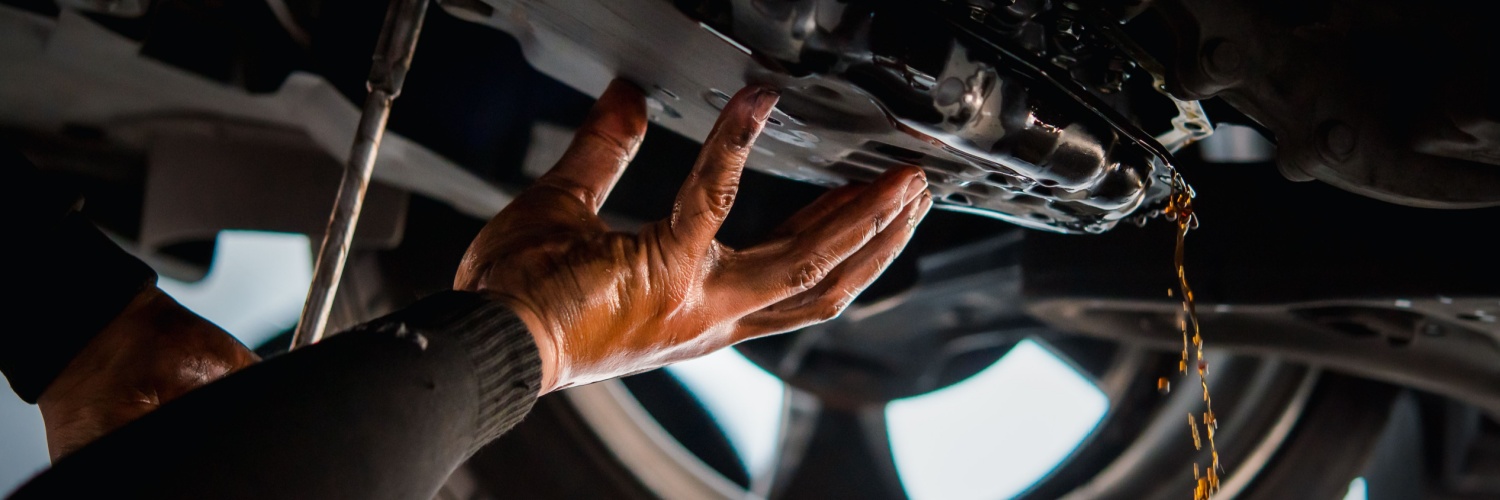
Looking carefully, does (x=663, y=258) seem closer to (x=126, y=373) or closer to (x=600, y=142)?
(x=600, y=142)

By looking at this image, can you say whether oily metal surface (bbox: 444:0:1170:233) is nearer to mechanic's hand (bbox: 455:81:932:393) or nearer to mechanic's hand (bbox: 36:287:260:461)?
mechanic's hand (bbox: 455:81:932:393)

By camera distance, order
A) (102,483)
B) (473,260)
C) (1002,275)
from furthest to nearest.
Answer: (1002,275) → (473,260) → (102,483)

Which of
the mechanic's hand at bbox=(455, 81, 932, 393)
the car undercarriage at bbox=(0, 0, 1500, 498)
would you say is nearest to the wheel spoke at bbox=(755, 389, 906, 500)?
the car undercarriage at bbox=(0, 0, 1500, 498)

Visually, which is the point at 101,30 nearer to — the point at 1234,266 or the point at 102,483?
the point at 102,483

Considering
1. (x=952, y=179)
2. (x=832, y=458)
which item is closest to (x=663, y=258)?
(x=952, y=179)

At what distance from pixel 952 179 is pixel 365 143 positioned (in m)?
0.47

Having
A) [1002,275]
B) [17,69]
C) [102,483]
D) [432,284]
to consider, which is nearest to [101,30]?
[17,69]

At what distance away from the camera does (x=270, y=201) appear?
51.3 inches

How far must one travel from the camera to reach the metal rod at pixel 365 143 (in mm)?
840

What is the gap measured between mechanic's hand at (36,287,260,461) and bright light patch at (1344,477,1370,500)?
131cm

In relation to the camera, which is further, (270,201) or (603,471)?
(603,471)

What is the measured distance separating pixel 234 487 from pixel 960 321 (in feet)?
3.35

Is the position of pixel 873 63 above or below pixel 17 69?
above

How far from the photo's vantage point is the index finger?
0.79 meters
